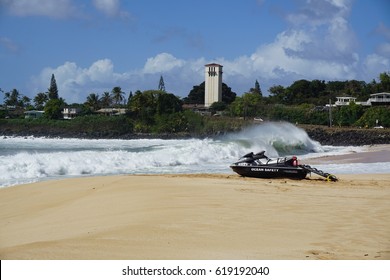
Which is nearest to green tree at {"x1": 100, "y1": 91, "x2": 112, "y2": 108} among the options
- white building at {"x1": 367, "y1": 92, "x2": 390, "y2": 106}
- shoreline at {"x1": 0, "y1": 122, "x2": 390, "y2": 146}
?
shoreline at {"x1": 0, "y1": 122, "x2": 390, "y2": 146}

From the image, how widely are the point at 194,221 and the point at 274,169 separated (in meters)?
7.28

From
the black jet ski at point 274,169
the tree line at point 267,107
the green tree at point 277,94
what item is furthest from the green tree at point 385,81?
the black jet ski at point 274,169

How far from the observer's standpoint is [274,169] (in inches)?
544

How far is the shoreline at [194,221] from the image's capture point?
17.3ft

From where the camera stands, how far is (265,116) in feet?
223

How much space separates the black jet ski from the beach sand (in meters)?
1.57

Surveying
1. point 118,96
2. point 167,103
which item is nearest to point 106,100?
point 118,96

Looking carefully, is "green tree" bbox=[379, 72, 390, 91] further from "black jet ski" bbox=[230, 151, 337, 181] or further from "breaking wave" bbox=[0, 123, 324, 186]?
"black jet ski" bbox=[230, 151, 337, 181]

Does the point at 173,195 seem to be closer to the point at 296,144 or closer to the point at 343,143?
the point at 296,144

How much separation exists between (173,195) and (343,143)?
40189 mm

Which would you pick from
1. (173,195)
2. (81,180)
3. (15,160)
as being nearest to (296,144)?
(15,160)

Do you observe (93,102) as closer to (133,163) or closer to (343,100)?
(343,100)

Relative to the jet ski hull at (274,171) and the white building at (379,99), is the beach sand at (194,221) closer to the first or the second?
the jet ski hull at (274,171)

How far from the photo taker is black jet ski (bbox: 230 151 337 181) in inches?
541
